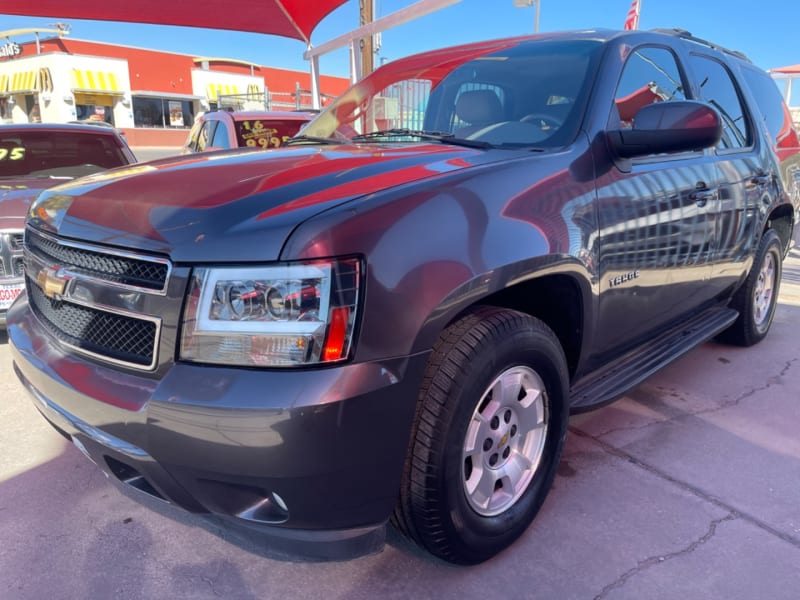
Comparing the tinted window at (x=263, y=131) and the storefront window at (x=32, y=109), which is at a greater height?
the storefront window at (x=32, y=109)

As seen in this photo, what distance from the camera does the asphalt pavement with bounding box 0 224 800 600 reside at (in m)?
2.06

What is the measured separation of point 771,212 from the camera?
4.05 metres

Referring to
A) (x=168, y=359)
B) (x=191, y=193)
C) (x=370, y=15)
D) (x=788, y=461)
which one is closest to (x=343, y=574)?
(x=168, y=359)

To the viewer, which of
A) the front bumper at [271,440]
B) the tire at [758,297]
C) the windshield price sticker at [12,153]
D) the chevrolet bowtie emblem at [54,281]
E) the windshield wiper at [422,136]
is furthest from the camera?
the windshield price sticker at [12,153]

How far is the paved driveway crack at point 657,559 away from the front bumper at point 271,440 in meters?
0.83

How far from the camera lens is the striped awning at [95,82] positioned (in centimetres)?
3225

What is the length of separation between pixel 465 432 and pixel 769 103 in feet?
13.4

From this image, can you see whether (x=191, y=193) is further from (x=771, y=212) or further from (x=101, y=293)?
(x=771, y=212)

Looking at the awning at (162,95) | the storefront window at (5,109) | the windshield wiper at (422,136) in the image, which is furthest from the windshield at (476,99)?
the storefront window at (5,109)

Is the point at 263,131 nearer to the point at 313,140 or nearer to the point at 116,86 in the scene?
the point at 313,140

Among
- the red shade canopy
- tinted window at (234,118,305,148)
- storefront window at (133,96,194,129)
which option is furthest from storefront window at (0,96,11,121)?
tinted window at (234,118,305,148)

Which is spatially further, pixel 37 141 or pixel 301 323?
pixel 37 141

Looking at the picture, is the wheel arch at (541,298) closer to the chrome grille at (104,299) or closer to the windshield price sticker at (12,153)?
the chrome grille at (104,299)

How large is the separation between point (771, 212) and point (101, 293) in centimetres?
402
